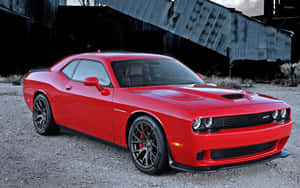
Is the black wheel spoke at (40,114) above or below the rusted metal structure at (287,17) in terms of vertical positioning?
below

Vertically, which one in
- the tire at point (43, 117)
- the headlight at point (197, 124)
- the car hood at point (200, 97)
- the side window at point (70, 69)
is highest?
the side window at point (70, 69)

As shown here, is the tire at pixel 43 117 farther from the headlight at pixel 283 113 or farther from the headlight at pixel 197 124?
the headlight at pixel 283 113

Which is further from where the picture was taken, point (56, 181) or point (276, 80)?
point (276, 80)

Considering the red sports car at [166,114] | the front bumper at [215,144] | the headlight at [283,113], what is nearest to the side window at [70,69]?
the red sports car at [166,114]

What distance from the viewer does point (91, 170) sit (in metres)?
4.39

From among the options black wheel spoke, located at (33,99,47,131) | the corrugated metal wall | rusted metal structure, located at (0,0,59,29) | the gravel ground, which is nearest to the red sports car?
→ the gravel ground

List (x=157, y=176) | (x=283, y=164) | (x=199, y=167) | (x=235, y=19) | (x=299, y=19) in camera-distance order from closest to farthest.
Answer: (x=199, y=167), (x=157, y=176), (x=283, y=164), (x=235, y=19), (x=299, y=19)

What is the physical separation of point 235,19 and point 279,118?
1312 centimetres

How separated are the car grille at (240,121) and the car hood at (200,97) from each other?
116mm

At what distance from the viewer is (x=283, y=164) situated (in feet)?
15.3

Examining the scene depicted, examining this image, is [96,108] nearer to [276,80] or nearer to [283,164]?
[283,164]

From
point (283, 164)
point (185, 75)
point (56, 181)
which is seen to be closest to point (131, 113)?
point (56, 181)

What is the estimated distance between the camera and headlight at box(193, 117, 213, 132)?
12.4 ft

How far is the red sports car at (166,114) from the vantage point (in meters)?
3.80
